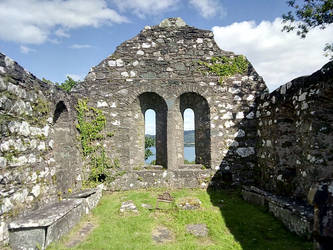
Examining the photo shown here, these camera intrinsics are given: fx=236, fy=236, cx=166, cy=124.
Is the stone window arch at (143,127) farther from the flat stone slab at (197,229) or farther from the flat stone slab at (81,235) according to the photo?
the flat stone slab at (197,229)

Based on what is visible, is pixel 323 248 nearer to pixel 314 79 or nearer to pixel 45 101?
pixel 314 79

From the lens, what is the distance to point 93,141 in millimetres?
7609

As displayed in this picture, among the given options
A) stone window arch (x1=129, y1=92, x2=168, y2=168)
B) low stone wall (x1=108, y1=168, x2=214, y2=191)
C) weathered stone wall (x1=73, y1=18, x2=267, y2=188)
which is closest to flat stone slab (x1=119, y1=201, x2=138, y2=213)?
low stone wall (x1=108, y1=168, x2=214, y2=191)

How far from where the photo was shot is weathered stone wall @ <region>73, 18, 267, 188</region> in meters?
7.64

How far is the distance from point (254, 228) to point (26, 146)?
4590 millimetres

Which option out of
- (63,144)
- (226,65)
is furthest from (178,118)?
(63,144)

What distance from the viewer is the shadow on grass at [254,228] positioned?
151 inches

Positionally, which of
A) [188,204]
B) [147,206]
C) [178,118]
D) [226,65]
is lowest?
[147,206]

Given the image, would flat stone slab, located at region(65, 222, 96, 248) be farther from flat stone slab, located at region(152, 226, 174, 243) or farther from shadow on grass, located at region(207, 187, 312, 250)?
shadow on grass, located at region(207, 187, 312, 250)

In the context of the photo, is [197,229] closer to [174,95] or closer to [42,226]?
[42,226]

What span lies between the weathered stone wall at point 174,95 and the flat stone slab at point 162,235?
3.14 metres

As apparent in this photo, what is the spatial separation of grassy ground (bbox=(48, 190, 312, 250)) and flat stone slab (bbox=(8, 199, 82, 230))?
43 cm

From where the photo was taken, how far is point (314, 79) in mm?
4629

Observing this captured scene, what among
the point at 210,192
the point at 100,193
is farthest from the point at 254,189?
the point at 100,193
